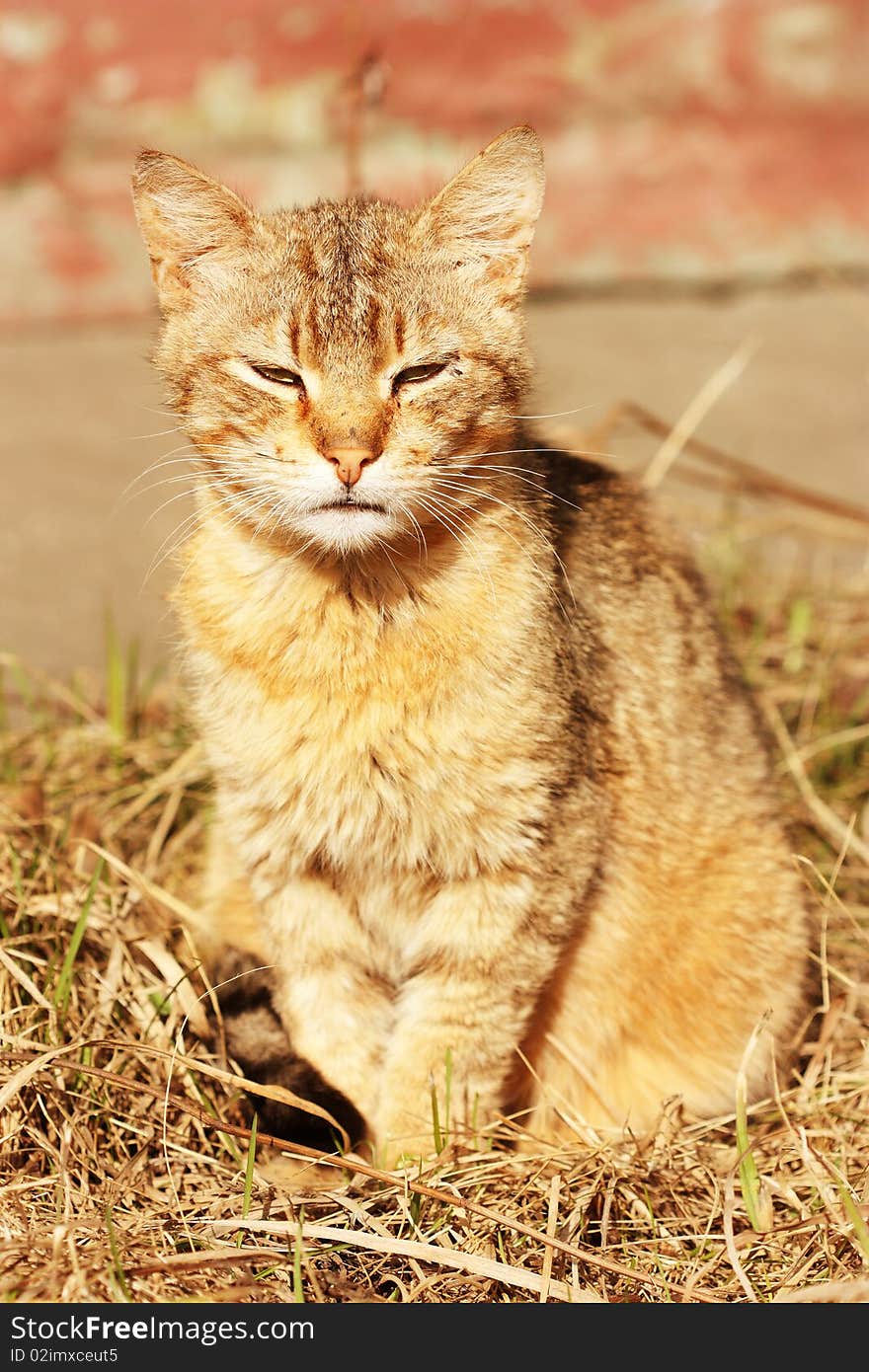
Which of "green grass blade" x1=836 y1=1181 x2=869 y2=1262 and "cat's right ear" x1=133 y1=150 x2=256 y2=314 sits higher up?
"cat's right ear" x1=133 y1=150 x2=256 y2=314

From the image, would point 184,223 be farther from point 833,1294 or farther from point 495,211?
point 833,1294

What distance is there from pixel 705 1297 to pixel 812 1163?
359 mm

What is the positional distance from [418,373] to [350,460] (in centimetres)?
27

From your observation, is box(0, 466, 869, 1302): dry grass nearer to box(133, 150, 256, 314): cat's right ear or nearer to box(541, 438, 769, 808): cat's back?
box(541, 438, 769, 808): cat's back

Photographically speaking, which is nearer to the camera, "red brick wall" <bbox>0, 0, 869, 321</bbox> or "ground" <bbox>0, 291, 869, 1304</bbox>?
"ground" <bbox>0, 291, 869, 1304</bbox>

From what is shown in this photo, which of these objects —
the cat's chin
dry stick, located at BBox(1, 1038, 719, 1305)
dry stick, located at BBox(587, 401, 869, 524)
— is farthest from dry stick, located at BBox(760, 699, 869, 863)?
the cat's chin

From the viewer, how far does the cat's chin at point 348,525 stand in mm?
2139

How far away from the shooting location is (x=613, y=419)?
13.1 feet

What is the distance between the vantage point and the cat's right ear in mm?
2303

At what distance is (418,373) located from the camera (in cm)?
225

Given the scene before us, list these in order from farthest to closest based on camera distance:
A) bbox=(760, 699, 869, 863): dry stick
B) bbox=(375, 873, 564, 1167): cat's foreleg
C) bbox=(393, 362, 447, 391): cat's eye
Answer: bbox=(760, 699, 869, 863): dry stick
bbox=(375, 873, 564, 1167): cat's foreleg
bbox=(393, 362, 447, 391): cat's eye

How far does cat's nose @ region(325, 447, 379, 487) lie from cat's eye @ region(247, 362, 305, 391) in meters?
0.19

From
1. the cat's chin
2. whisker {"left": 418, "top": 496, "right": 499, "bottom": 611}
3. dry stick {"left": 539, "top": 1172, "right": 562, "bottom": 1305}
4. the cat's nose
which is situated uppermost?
the cat's nose

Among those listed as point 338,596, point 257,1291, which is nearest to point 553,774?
point 338,596
